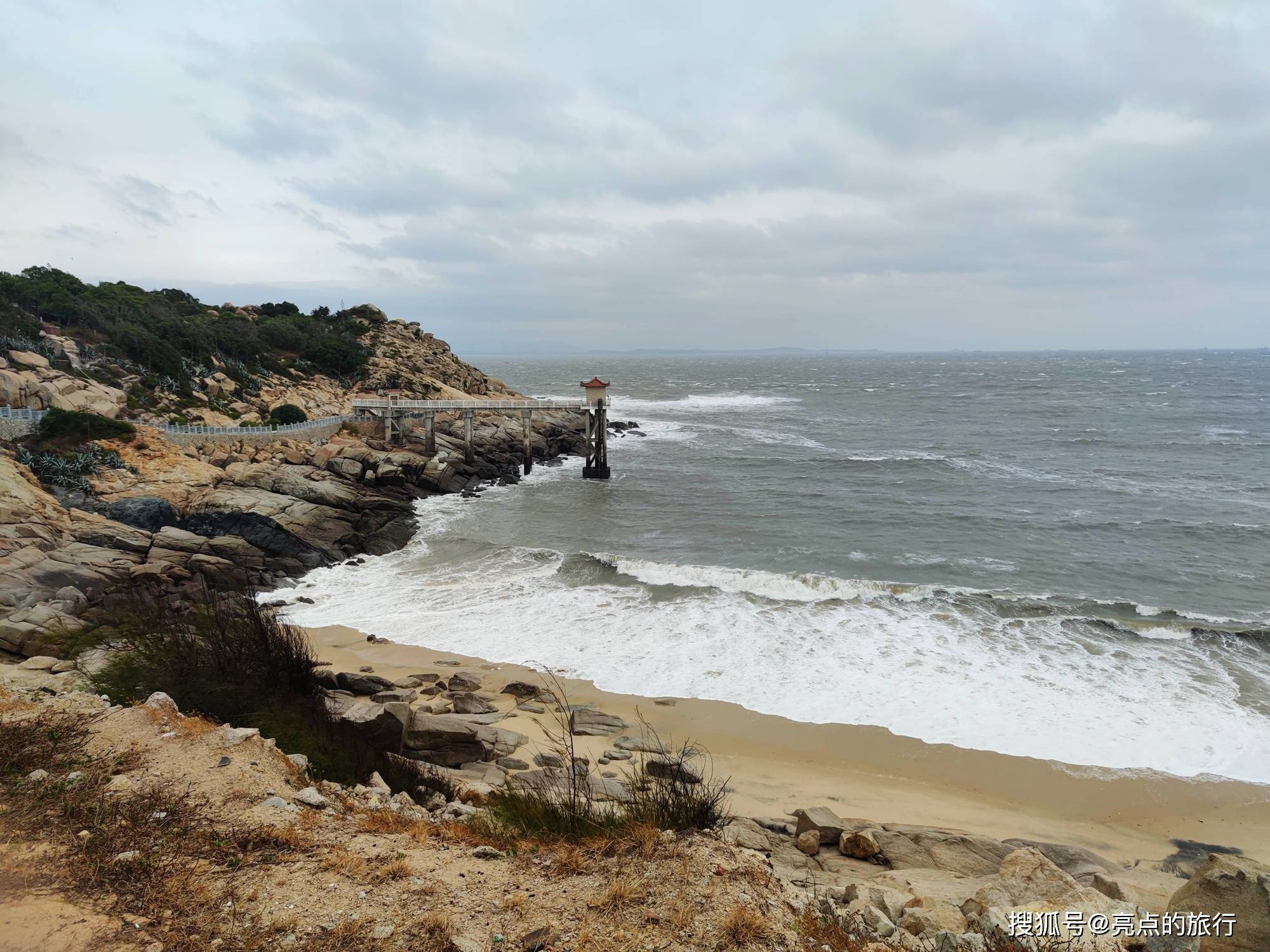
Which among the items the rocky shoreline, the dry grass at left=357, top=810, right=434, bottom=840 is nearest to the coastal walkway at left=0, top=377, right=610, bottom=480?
the rocky shoreline

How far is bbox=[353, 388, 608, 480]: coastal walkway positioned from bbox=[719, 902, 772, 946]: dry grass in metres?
31.3

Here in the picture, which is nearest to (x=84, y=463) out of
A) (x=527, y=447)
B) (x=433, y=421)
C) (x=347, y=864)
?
(x=433, y=421)

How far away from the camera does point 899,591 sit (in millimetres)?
19297

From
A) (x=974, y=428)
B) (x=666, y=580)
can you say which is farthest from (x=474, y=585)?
(x=974, y=428)

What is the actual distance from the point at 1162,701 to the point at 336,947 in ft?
48.9

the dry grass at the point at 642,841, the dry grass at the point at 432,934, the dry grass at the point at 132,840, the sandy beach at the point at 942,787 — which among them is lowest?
the sandy beach at the point at 942,787

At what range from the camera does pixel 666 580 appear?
20734 mm

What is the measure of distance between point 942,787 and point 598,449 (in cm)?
2795

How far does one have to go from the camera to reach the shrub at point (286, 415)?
32094mm

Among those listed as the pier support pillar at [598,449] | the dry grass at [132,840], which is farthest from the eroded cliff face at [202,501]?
the dry grass at [132,840]

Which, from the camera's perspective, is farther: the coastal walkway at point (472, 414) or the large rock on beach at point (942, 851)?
the coastal walkway at point (472, 414)

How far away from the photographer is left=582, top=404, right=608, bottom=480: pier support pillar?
36562 mm

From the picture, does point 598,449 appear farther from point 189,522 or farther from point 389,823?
point 389,823

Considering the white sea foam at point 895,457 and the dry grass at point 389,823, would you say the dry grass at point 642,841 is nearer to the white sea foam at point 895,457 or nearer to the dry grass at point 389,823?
the dry grass at point 389,823
